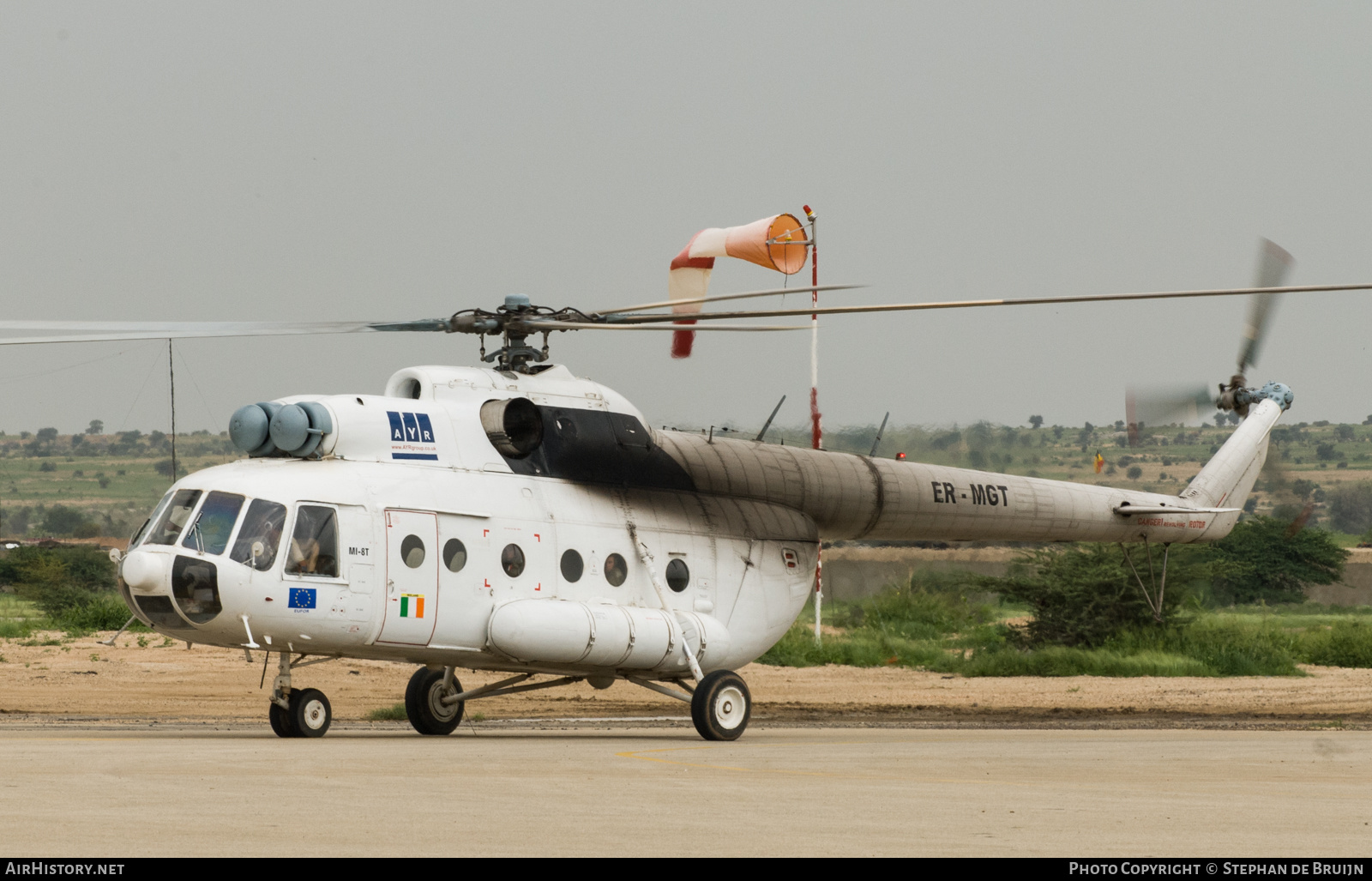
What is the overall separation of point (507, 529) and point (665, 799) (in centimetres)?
613

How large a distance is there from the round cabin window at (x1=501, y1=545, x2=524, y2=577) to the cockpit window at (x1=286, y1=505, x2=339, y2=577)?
5.76 ft

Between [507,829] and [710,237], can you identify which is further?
[710,237]

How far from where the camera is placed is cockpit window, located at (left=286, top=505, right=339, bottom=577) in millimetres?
13312

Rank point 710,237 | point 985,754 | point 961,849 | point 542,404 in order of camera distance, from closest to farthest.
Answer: point 961,849 < point 985,754 < point 542,404 < point 710,237

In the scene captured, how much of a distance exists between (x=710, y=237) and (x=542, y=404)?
4.74 m

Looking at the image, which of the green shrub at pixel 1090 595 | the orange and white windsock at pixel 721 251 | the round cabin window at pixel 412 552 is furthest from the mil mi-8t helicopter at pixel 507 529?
the green shrub at pixel 1090 595

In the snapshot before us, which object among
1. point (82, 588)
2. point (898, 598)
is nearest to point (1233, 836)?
point (898, 598)

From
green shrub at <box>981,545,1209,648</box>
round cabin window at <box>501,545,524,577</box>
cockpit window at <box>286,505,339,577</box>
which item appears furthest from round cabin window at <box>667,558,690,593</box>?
green shrub at <box>981,545,1209,648</box>

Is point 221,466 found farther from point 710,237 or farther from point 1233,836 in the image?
point 1233,836

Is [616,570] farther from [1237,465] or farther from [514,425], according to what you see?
[1237,465]

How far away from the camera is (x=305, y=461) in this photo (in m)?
13.9

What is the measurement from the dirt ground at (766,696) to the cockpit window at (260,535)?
7.10m

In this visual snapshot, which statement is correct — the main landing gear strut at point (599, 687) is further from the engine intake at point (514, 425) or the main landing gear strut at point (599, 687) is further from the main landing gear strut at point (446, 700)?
the engine intake at point (514, 425)

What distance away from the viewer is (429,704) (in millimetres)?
16125
